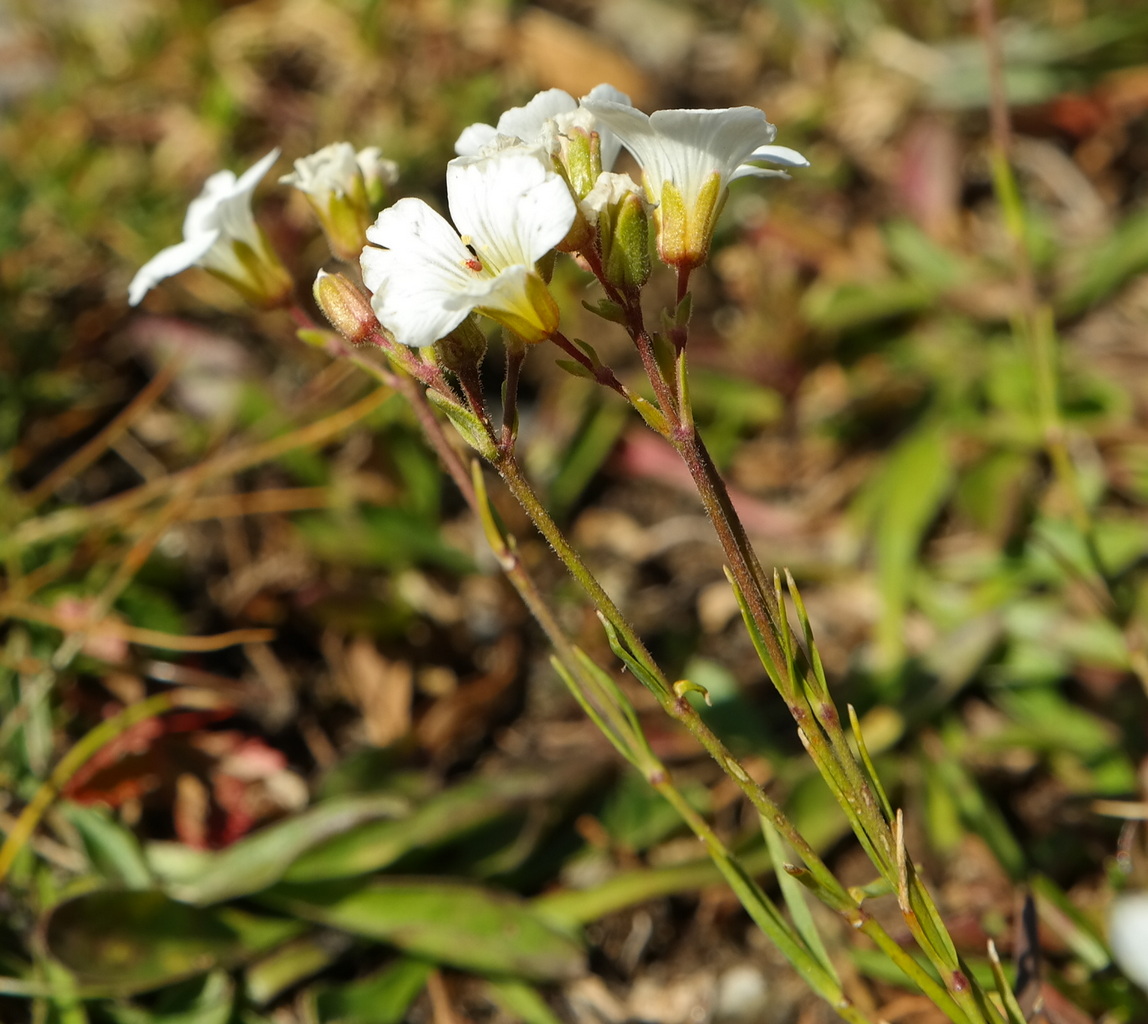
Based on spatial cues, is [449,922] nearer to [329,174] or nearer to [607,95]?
[329,174]

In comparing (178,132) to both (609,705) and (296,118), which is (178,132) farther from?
(609,705)

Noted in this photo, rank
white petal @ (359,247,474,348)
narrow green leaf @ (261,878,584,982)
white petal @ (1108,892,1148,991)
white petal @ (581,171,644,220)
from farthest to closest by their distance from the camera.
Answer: narrow green leaf @ (261,878,584,982), white petal @ (1108,892,1148,991), white petal @ (581,171,644,220), white petal @ (359,247,474,348)

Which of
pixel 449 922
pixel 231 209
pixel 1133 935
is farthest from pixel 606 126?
pixel 449 922

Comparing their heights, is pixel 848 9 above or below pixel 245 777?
above

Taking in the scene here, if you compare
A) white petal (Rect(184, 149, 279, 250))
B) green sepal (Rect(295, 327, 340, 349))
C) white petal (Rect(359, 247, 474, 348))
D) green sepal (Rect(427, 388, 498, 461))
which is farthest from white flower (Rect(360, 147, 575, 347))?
white petal (Rect(184, 149, 279, 250))

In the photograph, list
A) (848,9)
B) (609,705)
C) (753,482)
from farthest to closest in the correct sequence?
(848,9), (753,482), (609,705)

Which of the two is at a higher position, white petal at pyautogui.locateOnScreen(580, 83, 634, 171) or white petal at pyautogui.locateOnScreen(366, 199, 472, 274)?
white petal at pyautogui.locateOnScreen(580, 83, 634, 171)

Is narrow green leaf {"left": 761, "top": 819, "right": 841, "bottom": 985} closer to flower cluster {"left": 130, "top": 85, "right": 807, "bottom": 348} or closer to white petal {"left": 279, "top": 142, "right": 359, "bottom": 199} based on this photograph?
flower cluster {"left": 130, "top": 85, "right": 807, "bottom": 348}

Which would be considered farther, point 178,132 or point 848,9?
point 848,9

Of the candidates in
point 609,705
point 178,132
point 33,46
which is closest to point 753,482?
point 609,705

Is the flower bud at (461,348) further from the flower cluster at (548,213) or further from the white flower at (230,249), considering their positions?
the white flower at (230,249)
